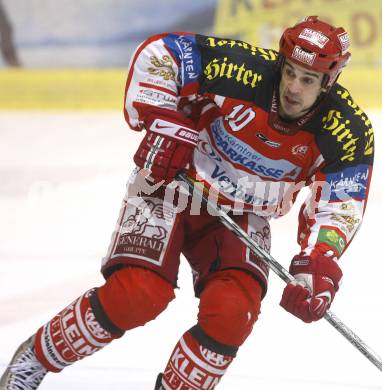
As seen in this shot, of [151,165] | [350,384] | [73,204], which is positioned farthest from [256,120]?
[73,204]

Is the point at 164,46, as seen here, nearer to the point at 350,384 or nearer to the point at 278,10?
the point at 350,384

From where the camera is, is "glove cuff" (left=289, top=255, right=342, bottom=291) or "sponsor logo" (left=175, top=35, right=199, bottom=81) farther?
"sponsor logo" (left=175, top=35, right=199, bottom=81)

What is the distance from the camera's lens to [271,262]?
9.37 feet

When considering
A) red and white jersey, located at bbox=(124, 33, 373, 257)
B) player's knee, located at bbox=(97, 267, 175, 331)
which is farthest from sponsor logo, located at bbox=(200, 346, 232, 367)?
red and white jersey, located at bbox=(124, 33, 373, 257)

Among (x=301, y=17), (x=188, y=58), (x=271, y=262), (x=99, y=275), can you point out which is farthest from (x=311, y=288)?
(x=301, y=17)

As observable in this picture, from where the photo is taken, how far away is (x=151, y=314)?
9.00 feet

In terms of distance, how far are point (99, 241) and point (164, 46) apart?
162 cm

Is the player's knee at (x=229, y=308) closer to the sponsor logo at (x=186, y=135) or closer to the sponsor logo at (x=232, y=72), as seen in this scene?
the sponsor logo at (x=186, y=135)

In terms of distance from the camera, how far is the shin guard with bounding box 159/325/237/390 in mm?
2629

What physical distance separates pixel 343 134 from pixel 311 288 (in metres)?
0.49

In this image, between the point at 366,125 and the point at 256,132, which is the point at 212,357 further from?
the point at 366,125

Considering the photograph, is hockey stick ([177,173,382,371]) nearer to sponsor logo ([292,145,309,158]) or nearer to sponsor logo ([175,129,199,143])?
sponsor logo ([175,129,199,143])

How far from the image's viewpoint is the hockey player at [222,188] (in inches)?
106

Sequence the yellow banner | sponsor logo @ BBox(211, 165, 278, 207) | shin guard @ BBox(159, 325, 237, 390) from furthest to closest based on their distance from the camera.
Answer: the yellow banner
sponsor logo @ BBox(211, 165, 278, 207)
shin guard @ BBox(159, 325, 237, 390)
